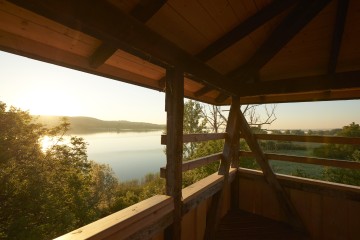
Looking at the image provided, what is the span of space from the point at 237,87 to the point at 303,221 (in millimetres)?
2604

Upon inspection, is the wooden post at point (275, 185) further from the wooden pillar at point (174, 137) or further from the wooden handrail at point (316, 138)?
the wooden pillar at point (174, 137)

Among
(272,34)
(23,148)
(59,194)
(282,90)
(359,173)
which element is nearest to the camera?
(272,34)

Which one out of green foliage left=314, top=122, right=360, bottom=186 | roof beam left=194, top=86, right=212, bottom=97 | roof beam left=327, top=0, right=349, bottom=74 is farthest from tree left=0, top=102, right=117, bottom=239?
green foliage left=314, top=122, right=360, bottom=186

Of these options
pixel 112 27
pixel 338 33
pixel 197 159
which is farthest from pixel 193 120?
pixel 112 27

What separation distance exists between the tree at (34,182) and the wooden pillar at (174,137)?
16359mm

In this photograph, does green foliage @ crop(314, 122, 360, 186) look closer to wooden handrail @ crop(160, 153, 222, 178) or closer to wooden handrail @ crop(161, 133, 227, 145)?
wooden handrail @ crop(161, 133, 227, 145)

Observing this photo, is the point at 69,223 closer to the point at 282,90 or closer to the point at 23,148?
the point at 23,148

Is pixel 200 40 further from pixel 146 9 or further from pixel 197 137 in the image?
pixel 197 137

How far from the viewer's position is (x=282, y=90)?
3.85 meters

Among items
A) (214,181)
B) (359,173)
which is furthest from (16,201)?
(359,173)

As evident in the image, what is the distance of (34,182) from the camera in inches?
638

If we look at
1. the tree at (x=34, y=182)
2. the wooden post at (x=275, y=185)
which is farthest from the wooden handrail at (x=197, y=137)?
the tree at (x=34, y=182)

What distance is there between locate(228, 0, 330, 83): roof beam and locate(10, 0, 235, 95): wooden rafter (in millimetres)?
1283

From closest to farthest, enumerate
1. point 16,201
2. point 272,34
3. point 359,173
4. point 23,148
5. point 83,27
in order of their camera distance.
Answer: point 83,27, point 272,34, point 16,201, point 23,148, point 359,173
